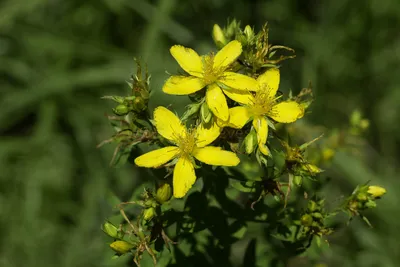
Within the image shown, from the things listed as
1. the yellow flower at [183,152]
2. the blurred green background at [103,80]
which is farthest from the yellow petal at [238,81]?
the blurred green background at [103,80]

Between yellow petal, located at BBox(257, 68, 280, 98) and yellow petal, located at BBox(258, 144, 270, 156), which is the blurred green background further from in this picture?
yellow petal, located at BBox(258, 144, 270, 156)

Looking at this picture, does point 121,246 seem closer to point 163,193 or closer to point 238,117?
point 163,193

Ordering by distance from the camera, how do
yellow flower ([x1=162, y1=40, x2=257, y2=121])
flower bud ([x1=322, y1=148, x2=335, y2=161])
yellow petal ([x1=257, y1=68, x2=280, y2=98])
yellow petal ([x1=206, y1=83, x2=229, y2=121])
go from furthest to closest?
flower bud ([x1=322, y1=148, x2=335, y2=161]) < yellow petal ([x1=257, y1=68, x2=280, y2=98]) < yellow flower ([x1=162, y1=40, x2=257, y2=121]) < yellow petal ([x1=206, y1=83, x2=229, y2=121])

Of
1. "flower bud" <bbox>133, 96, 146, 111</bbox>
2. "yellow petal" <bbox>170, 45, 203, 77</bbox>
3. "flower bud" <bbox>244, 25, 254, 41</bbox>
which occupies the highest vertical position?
"flower bud" <bbox>244, 25, 254, 41</bbox>

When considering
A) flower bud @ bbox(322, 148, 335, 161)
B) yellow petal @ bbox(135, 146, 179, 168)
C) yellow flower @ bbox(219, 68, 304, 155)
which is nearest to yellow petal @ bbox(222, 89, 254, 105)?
yellow flower @ bbox(219, 68, 304, 155)

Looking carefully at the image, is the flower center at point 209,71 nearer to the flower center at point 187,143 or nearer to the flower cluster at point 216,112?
the flower cluster at point 216,112

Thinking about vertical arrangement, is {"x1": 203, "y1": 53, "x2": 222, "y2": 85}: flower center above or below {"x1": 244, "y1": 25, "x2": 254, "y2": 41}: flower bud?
below

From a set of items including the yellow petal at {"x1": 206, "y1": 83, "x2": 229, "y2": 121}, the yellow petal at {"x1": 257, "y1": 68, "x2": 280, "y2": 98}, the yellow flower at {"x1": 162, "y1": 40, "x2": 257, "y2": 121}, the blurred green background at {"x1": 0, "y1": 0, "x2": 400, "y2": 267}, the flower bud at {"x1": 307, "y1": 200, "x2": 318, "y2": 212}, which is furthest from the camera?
the blurred green background at {"x1": 0, "y1": 0, "x2": 400, "y2": 267}
